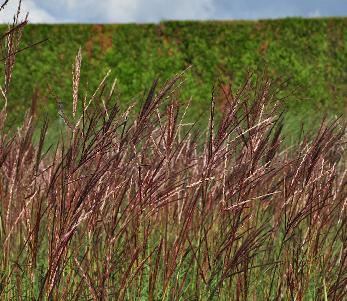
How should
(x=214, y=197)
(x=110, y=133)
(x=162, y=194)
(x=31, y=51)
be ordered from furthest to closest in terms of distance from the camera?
(x=31, y=51), (x=214, y=197), (x=162, y=194), (x=110, y=133)

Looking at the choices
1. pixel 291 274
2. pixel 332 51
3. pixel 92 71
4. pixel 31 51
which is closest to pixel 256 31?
pixel 332 51

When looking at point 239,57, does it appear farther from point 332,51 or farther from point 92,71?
point 92,71

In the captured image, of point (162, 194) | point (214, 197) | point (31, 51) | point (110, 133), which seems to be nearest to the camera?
point (110, 133)

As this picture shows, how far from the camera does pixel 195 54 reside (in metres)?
13.2

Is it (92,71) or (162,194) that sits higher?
(92,71)

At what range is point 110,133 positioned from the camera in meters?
1.85

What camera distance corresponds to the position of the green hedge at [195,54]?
511 inches

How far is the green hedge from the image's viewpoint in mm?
12969

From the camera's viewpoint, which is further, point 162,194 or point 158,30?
point 158,30

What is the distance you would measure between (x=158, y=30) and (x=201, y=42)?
83 cm

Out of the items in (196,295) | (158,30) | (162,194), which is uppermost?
(158,30)

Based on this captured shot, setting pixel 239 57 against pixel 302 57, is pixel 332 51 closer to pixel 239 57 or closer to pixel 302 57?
pixel 302 57

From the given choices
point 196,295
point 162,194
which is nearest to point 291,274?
point 196,295

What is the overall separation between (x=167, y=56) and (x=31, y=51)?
8.12 feet
